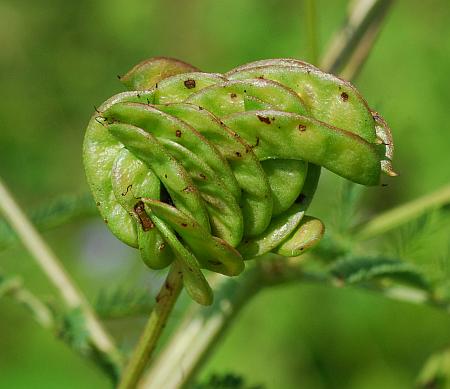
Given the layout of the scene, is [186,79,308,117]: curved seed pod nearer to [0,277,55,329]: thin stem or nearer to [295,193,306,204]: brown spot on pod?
[295,193,306,204]: brown spot on pod

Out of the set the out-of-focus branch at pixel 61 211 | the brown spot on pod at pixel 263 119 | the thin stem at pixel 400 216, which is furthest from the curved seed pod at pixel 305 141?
the out-of-focus branch at pixel 61 211

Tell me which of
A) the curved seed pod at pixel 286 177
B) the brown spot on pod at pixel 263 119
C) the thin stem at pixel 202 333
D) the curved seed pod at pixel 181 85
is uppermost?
the brown spot on pod at pixel 263 119

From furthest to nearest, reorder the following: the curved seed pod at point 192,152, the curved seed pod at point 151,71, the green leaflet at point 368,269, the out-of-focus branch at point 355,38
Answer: the out-of-focus branch at point 355,38, the green leaflet at point 368,269, the curved seed pod at point 151,71, the curved seed pod at point 192,152

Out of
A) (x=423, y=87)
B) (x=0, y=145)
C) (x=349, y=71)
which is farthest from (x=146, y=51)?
(x=349, y=71)

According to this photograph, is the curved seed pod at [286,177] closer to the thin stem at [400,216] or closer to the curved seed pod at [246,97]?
the curved seed pod at [246,97]

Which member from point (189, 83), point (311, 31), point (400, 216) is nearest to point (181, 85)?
point (189, 83)

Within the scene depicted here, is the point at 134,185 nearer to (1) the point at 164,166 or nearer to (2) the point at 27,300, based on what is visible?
(1) the point at 164,166

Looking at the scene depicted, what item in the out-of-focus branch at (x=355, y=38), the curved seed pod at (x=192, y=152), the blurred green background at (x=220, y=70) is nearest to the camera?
the curved seed pod at (x=192, y=152)

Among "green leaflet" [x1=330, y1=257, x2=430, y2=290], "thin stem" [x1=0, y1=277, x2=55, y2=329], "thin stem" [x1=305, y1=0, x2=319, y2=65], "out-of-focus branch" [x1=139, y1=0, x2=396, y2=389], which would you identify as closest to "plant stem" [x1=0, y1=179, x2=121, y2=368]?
"thin stem" [x1=0, y1=277, x2=55, y2=329]
